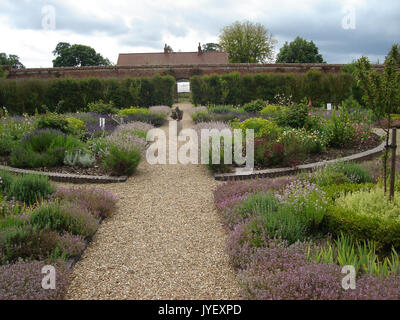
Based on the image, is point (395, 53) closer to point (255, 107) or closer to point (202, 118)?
point (202, 118)

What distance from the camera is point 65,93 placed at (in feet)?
57.2

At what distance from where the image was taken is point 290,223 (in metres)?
3.65

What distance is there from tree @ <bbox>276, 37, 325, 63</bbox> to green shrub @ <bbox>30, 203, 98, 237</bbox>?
137 feet

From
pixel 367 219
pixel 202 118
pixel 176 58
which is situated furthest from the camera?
pixel 176 58

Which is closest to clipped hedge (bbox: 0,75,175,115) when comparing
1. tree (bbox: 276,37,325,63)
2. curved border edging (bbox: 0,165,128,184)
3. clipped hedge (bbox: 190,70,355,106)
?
clipped hedge (bbox: 190,70,355,106)

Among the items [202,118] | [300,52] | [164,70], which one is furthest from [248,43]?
[202,118]

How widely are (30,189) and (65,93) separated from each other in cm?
1372

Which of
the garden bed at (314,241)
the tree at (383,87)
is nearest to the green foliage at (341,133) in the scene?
the garden bed at (314,241)

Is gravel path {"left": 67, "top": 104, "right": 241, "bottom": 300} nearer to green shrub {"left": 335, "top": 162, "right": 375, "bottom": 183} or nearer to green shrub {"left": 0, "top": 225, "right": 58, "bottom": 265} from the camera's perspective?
green shrub {"left": 0, "top": 225, "right": 58, "bottom": 265}

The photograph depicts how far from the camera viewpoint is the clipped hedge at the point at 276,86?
17.7 m
